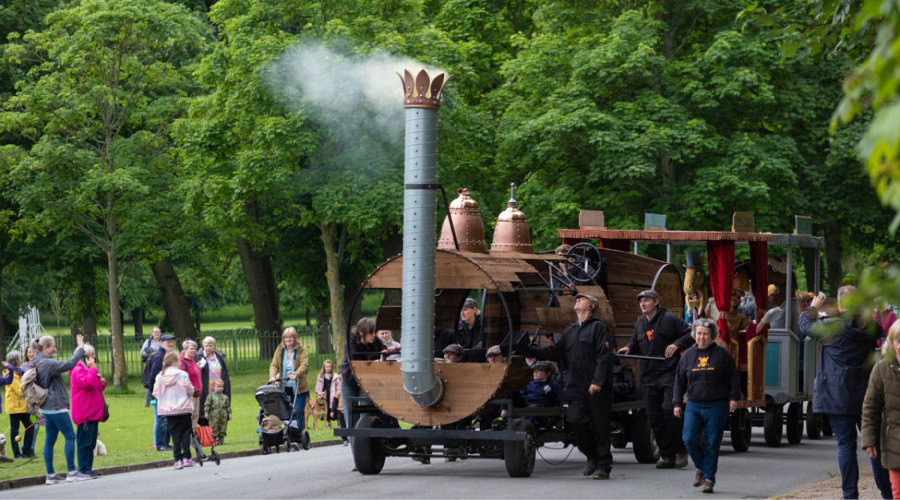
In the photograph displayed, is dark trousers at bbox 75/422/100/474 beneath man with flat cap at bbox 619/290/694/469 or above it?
beneath

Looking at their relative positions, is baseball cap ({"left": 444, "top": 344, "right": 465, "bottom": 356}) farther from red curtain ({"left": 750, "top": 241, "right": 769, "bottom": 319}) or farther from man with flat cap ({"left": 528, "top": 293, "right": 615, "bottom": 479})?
red curtain ({"left": 750, "top": 241, "right": 769, "bottom": 319})

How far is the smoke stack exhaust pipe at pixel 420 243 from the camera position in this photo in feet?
43.1

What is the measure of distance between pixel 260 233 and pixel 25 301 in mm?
33765

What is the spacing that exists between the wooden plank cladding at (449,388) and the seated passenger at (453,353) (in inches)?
20.6

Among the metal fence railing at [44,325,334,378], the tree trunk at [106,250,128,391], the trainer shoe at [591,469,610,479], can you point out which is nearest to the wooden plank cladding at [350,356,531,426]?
the trainer shoe at [591,469,610,479]

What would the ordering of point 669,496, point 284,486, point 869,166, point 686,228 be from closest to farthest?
point 869,166 < point 669,496 < point 284,486 < point 686,228

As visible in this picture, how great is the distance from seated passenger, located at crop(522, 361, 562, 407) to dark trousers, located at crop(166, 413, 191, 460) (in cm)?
414

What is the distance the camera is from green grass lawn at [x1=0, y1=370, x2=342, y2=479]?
53.8 ft

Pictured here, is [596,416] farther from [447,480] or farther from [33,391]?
[33,391]

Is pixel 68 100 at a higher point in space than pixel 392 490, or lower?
higher

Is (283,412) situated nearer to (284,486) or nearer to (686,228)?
(284,486)

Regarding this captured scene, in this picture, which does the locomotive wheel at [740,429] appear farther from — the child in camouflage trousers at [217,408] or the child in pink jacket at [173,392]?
the child in camouflage trousers at [217,408]

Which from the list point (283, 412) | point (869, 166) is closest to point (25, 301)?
point (283, 412)

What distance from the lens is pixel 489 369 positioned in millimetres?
13195
